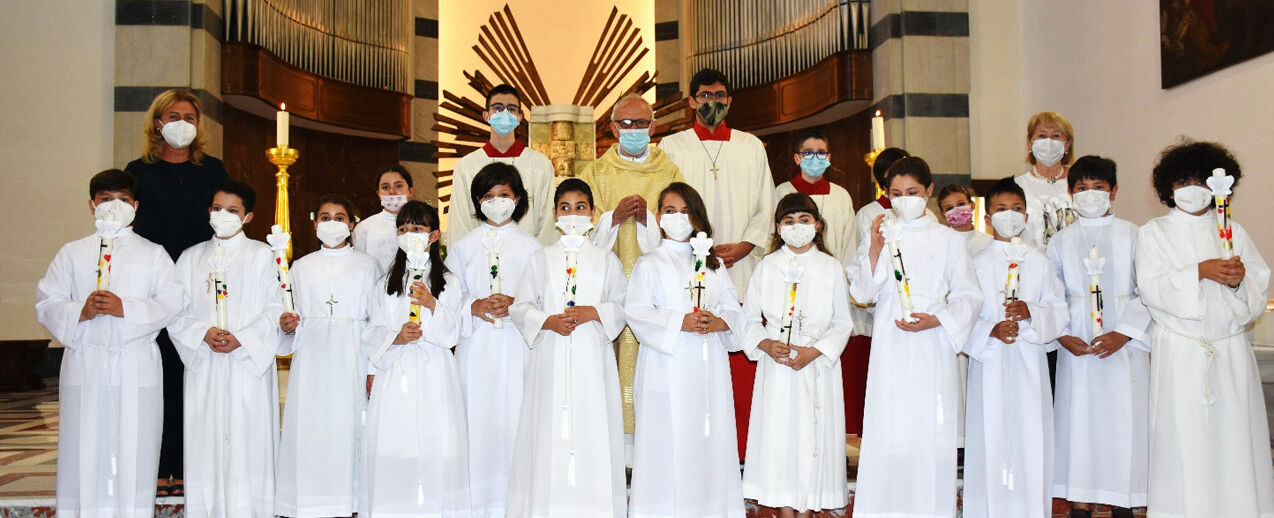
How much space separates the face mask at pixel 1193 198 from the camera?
480 cm

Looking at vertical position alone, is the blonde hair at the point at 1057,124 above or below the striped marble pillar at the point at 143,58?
below

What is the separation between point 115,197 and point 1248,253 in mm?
5219

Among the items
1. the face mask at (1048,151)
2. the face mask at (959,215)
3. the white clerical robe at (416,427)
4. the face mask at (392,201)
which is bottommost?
the white clerical robe at (416,427)

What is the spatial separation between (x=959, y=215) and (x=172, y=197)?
13.4ft

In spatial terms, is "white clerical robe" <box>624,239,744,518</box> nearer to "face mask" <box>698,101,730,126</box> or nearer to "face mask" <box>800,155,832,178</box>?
"face mask" <box>800,155,832,178</box>

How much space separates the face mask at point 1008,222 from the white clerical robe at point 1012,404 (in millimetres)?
157

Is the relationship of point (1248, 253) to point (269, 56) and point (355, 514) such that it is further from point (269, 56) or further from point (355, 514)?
point (269, 56)

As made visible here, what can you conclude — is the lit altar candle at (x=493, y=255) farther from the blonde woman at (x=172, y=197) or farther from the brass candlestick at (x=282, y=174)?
the brass candlestick at (x=282, y=174)

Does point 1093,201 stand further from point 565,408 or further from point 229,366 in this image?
point 229,366

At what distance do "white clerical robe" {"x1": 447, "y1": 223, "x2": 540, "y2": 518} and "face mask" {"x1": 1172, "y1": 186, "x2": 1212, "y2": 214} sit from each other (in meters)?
3.05

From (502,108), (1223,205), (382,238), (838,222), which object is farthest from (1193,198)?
(382,238)

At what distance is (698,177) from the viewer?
20.8 ft

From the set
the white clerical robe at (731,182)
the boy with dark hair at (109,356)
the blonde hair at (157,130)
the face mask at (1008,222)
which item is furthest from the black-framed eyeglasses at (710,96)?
the boy with dark hair at (109,356)

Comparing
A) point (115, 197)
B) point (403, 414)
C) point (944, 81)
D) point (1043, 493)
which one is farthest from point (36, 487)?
point (944, 81)
